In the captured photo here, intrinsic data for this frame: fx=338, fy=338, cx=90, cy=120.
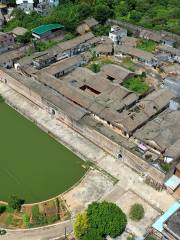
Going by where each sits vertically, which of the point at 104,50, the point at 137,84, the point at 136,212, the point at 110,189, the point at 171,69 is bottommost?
the point at 110,189

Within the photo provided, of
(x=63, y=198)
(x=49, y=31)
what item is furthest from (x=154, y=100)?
(x=49, y=31)

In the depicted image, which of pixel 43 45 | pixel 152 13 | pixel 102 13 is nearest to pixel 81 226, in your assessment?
pixel 43 45

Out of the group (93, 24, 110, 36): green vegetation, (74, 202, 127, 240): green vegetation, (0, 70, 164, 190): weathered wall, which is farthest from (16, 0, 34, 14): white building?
(74, 202, 127, 240): green vegetation

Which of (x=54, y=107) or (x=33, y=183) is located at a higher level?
→ (x=54, y=107)

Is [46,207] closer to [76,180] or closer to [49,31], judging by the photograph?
[76,180]

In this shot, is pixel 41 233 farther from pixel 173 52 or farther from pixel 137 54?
pixel 173 52

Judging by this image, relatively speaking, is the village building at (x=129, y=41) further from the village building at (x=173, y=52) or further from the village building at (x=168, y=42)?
the village building at (x=173, y=52)
